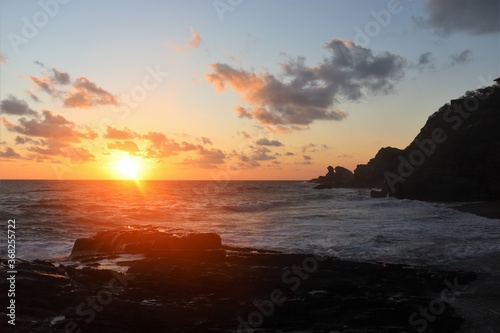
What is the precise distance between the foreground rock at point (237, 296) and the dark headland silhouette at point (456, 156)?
42543mm

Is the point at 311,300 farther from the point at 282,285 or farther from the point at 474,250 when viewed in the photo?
the point at 474,250

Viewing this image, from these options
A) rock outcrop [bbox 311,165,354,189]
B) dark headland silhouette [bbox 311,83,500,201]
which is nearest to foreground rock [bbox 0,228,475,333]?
dark headland silhouette [bbox 311,83,500,201]

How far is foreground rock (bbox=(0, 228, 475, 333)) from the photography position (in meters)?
9.89

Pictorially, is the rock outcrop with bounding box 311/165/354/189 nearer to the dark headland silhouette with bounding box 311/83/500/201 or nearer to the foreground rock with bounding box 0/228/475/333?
the dark headland silhouette with bounding box 311/83/500/201

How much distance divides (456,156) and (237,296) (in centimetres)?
5216

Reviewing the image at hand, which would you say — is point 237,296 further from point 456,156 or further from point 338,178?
point 338,178

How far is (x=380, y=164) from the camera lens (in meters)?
111

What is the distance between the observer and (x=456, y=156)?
55.4 meters

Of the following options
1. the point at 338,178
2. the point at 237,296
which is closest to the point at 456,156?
the point at 237,296

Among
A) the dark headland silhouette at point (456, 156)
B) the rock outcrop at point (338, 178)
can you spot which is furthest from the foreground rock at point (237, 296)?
the rock outcrop at point (338, 178)

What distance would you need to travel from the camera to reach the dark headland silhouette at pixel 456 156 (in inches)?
2018

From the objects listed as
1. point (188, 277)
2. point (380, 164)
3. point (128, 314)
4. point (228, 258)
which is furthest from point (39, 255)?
point (380, 164)

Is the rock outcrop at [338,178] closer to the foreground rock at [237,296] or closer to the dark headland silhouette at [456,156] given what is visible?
the dark headland silhouette at [456,156]

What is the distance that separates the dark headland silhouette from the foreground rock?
1675 inches
